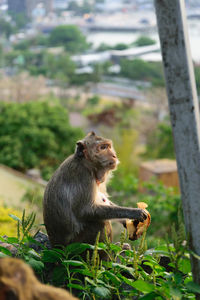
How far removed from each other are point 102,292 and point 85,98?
35.2m

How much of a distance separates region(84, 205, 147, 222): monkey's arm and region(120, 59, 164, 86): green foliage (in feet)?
111

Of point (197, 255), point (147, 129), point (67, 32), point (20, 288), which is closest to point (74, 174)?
point (197, 255)

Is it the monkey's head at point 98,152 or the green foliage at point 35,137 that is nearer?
the monkey's head at point 98,152

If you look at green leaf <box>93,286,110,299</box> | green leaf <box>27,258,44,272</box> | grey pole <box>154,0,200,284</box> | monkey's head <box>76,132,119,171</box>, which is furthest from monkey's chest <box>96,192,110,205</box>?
grey pole <box>154,0,200,284</box>

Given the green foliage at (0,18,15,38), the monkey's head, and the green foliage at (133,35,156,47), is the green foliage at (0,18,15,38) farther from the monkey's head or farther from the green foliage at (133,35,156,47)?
the monkey's head

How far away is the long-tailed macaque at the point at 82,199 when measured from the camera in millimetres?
2209

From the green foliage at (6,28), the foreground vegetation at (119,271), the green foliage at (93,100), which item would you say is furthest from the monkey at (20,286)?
the green foliage at (6,28)

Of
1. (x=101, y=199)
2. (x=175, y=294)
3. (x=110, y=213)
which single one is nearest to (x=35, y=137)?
(x=101, y=199)

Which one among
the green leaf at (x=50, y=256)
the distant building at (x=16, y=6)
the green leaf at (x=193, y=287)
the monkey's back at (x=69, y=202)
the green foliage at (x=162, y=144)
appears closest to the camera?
the green leaf at (x=193, y=287)

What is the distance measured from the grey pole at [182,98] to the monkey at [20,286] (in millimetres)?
496

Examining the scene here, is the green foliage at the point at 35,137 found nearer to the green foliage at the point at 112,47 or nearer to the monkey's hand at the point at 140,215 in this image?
the monkey's hand at the point at 140,215

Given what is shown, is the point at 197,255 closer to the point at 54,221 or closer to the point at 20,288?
the point at 20,288

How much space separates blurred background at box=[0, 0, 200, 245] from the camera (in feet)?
35.3

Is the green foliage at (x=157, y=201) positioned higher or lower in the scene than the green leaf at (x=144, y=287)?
lower
